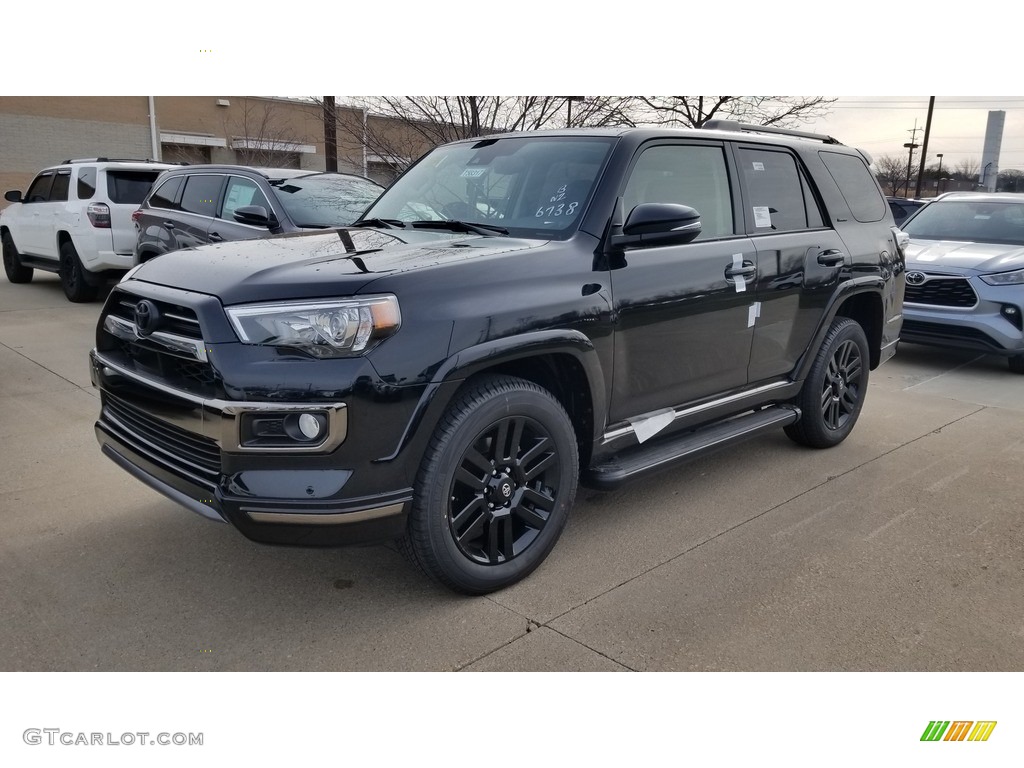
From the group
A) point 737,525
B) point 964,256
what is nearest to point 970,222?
point 964,256

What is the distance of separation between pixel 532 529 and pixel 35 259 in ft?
37.2

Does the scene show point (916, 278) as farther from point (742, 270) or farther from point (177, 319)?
point (177, 319)

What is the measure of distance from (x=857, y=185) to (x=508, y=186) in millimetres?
2774

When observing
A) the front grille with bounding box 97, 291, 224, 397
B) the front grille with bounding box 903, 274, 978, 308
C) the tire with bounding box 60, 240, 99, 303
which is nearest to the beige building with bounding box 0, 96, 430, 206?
the tire with bounding box 60, 240, 99, 303

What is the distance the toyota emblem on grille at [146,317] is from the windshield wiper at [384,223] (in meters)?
1.37

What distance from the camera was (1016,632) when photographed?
3.20m

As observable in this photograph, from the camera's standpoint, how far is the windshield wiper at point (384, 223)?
4.13m

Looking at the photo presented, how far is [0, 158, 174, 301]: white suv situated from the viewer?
10164 mm

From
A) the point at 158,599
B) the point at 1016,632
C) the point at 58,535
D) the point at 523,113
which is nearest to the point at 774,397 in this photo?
the point at 1016,632

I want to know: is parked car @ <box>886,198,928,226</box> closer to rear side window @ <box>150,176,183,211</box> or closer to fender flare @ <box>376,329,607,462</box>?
rear side window @ <box>150,176,183,211</box>

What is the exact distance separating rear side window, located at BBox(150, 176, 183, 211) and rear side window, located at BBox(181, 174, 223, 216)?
197 mm

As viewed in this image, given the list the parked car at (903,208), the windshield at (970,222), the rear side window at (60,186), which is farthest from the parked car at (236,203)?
the parked car at (903,208)

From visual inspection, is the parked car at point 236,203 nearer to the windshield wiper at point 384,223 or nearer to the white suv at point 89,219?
the white suv at point 89,219

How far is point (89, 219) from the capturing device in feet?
33.2
